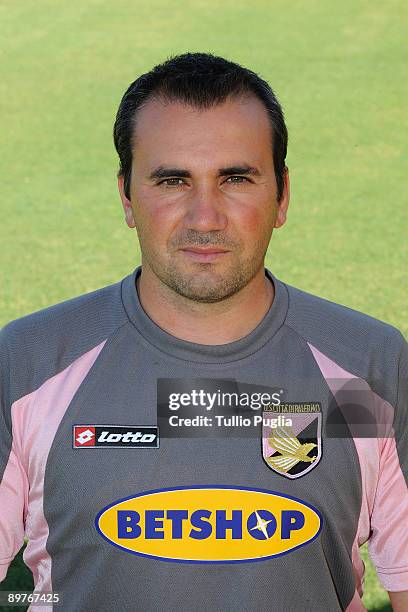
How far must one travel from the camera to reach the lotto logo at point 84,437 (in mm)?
2404

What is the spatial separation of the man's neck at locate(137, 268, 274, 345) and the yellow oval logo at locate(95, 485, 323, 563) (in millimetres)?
380

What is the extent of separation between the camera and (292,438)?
97.9 inches

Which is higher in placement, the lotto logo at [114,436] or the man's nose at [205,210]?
the man's nose at [205,210]

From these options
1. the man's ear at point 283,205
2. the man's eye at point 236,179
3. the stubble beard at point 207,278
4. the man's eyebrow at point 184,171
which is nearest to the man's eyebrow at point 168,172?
the man's eyebrow at point 184,171

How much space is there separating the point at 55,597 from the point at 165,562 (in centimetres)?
29

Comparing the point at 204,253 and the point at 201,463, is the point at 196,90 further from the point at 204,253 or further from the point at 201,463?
the point at 201,463

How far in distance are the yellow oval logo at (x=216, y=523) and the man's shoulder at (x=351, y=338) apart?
1.23 feet

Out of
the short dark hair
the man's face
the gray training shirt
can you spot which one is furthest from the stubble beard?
the short dark hair

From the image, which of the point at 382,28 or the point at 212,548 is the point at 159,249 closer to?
the point at 212,548

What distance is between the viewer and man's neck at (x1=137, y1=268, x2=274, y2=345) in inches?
98.3

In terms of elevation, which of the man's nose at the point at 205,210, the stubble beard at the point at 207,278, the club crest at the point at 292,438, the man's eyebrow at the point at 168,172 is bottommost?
the club crest at the point at 292,438

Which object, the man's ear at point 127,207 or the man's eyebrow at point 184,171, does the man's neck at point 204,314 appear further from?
the man's eyebrow at point 184,171

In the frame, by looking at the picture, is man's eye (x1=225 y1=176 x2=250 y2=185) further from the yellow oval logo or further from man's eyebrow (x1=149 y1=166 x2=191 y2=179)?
the yellow oval logo

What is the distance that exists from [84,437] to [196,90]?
2.96 feet
